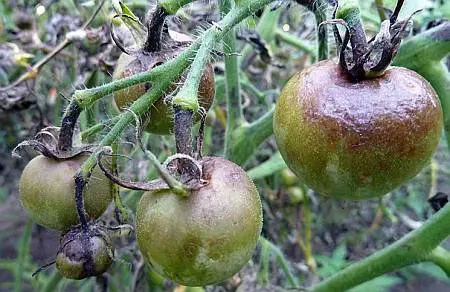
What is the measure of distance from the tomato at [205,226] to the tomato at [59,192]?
0.32 feet

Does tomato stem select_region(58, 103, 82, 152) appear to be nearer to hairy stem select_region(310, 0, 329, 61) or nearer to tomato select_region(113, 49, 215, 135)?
tomato select_region(113, 49, 215, 135)

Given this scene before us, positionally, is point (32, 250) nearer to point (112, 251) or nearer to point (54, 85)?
point (54, 85)

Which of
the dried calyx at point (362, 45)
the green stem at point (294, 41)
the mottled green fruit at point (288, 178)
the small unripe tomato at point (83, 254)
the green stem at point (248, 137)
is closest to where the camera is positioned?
the dried calyx at point (362, 45)

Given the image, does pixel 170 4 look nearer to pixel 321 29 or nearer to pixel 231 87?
pixel 321 29

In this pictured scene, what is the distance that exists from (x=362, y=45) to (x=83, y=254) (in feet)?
1.10

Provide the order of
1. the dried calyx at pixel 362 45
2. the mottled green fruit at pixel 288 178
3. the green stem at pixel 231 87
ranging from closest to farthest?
the dried calyx at pixel 362 45 < the green stem at pixel 231 87 < the mottled green fruit at pixel 288 178

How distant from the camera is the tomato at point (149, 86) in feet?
2.39

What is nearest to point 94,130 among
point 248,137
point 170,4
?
point 170,4

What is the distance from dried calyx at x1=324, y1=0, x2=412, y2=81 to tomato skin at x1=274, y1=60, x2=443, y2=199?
12mm

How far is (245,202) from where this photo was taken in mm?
624

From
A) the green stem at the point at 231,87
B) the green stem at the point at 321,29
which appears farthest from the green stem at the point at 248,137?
the green stem at the point at 321,29

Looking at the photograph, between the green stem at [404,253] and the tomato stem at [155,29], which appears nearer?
the tomato stem at [155,29]

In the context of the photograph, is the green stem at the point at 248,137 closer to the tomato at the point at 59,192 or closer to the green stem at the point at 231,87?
the green stem at the point at 231,87

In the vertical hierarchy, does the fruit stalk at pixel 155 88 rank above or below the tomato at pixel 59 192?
above
